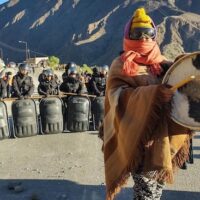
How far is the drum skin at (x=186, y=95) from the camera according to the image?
3.41 m

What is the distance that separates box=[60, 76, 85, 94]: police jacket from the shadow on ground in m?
5.43

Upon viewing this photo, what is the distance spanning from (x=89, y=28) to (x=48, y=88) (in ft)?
413

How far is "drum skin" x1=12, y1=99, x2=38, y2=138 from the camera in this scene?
11086 millimetres

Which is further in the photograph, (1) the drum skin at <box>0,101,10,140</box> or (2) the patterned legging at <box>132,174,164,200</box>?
(1) the drum skin at <box>0,101,10,140</box>

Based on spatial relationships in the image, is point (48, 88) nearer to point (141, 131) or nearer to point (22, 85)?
point (22, 85)

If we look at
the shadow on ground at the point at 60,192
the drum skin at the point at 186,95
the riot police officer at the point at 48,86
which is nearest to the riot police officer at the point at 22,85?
the riot police officer at the point at 48,86

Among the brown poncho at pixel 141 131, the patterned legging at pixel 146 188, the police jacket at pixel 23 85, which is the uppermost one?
the brown poncho at pixel 141 131

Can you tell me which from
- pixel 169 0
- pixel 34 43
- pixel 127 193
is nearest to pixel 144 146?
pixel 127 193

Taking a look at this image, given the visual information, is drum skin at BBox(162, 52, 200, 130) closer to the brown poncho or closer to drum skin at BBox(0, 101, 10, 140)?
the brown poncho

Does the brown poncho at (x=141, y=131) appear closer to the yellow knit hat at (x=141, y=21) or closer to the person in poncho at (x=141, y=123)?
the person in poncho at (x=141, y=123)

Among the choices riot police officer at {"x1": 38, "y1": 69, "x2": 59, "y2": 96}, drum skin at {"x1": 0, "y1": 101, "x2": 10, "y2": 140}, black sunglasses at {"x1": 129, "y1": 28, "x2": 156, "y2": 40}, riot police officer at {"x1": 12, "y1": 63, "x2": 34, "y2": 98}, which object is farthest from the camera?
riot police officer at {"x1": 38, "y1": 69, "x2": 59, "y2": 96}

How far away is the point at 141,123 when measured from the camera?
11.6 ft

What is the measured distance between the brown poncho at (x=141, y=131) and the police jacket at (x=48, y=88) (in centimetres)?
877

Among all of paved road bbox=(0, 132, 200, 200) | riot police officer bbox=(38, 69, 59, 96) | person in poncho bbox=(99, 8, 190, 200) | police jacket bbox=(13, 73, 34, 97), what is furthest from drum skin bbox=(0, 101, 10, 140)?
person in poncho bbox=(99, 8, 190, 200)
